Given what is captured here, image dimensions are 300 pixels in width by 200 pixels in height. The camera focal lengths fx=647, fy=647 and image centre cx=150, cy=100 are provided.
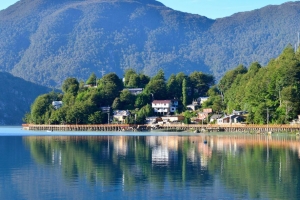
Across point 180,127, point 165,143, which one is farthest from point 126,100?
point 165,143

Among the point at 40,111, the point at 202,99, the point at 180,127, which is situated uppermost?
the point at 202,99

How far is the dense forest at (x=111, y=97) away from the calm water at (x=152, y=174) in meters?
66.5

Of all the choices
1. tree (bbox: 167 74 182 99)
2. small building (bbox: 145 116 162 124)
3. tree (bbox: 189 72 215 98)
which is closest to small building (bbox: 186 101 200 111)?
tree (bbox: 167 74 182 99)

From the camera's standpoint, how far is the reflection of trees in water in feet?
109

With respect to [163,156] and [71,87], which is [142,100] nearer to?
[71,87]

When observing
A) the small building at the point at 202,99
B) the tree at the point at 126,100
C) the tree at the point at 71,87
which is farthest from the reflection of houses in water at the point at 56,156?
the tree at the point at 71,87

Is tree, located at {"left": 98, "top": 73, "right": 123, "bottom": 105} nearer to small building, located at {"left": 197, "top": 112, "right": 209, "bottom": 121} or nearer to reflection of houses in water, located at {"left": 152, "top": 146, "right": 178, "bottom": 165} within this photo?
small building, located at {"left": 197, "top": 112, "right": 209, "bottom": 121}

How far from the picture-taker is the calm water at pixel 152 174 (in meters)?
30.2

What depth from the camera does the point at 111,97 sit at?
129250 mm

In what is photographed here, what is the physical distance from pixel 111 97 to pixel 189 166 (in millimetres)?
89054

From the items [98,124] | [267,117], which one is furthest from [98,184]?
[98,124]

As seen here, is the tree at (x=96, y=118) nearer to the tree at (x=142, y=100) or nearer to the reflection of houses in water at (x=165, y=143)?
A: the tree at (x=142, y=100)

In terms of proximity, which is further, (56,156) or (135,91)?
(135,91)

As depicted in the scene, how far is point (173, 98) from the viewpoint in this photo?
444ft
